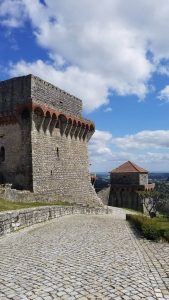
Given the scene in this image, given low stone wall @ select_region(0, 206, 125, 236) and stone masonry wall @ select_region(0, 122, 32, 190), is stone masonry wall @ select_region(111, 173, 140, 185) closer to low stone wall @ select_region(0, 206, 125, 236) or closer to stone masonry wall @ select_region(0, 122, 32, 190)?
stone masonry wall @ select_region(0, 122, 32, 190)

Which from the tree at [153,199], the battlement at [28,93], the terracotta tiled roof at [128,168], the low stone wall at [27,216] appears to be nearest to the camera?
the low stone wall at [27,216]

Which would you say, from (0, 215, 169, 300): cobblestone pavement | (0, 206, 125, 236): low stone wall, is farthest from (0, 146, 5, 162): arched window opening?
(0, 215, 169, 300): cobblestone pavement

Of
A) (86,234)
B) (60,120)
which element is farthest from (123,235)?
(60,120)

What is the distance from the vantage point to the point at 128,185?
165ft

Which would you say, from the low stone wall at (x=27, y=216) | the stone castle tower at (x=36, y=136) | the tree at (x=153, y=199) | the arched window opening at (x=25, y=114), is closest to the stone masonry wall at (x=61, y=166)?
the stone castle tower at (x=36, y=136)

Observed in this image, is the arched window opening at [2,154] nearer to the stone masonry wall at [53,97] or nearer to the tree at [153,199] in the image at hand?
the stone masonry wall at [53,97]

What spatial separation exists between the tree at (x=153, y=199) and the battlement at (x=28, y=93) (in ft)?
59.7

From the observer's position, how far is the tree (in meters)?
44.9

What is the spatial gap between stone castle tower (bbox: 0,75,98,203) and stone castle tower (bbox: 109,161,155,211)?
17336 mm

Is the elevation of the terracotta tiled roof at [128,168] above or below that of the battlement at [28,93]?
below

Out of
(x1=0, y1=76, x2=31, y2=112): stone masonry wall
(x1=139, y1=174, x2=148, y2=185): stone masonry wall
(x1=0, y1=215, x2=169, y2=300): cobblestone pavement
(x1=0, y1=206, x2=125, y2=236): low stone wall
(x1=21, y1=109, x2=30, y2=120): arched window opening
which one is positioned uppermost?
(x1=0, y1=76, x2=31, y2=112): stone masonry wall

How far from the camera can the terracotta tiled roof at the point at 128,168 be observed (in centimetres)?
5061

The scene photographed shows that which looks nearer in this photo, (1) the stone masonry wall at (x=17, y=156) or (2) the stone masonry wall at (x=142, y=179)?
(1) the stone masonry wall at (x=17, y=156)

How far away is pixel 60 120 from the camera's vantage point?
3275cm
